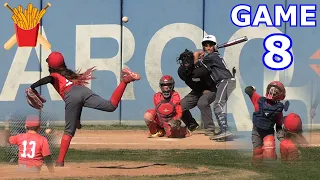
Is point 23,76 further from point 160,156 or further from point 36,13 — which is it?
point 160,156

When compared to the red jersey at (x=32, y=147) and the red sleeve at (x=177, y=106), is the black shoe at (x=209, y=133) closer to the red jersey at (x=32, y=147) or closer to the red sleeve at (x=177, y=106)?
the red sleeve at (x=177, y=106)

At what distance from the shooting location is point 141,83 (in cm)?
1670

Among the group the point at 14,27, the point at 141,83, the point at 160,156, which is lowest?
the point at 160,156

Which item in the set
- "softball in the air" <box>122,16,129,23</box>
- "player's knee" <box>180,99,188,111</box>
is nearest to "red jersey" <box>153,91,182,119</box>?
"player's knee" <box>180,99,188,111</box>

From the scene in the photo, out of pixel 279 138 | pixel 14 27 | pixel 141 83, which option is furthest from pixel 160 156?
pixel 14 27

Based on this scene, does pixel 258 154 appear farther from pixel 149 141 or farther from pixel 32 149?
pixel 149 141

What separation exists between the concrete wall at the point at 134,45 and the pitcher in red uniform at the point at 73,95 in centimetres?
622

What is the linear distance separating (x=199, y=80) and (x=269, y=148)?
412 centimetres

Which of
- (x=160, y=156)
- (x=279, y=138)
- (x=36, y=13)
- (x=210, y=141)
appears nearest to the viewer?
(x=279, y=138)

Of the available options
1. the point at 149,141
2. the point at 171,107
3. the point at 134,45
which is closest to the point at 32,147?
the point at 149,141

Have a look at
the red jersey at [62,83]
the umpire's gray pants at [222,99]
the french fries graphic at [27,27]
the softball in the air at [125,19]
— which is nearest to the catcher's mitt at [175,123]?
the umpire's gray pants at [222,99]

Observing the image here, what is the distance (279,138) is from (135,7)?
6.54m

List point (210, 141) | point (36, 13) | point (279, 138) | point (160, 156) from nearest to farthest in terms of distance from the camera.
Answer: point (279, 138), point (160, 156), point (210, 141), point (36, 13)

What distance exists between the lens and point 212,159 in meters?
11.6
